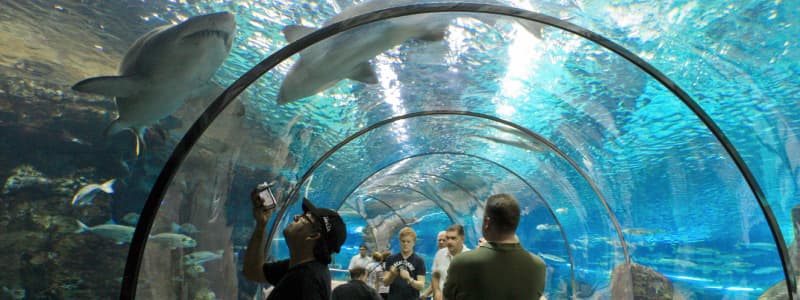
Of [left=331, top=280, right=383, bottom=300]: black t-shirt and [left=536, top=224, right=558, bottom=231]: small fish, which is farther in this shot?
[left=536, top=224, right=558, bottom=231]: small fish

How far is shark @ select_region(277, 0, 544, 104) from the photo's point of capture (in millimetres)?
4668

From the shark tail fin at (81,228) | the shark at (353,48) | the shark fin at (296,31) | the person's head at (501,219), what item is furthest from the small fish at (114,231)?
the person's head at (501,219)

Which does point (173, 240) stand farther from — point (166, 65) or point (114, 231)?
point (166, 65)

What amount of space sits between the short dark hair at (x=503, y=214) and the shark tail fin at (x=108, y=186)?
16.2 ft

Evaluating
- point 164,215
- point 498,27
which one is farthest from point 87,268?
point 498,27

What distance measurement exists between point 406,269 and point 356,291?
3.02 metres

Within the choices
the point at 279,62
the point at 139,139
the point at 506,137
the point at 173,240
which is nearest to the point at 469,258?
the point at 279,62

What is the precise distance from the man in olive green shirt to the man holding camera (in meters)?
0.69

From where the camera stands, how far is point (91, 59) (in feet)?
14.1

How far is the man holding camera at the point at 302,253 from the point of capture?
248cm

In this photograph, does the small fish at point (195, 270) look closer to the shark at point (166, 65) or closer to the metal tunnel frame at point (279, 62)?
the shark at point (166, 65)

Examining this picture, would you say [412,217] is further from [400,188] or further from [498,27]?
[498,27]

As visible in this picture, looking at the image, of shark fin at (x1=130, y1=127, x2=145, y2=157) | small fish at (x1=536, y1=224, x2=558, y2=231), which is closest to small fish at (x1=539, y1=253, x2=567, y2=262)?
small fish at (x1=536, y1=224, x2=558, y2=231)

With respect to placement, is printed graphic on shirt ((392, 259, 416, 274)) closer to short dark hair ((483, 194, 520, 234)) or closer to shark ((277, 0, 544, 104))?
shark ((277, 0, 544, 104))
